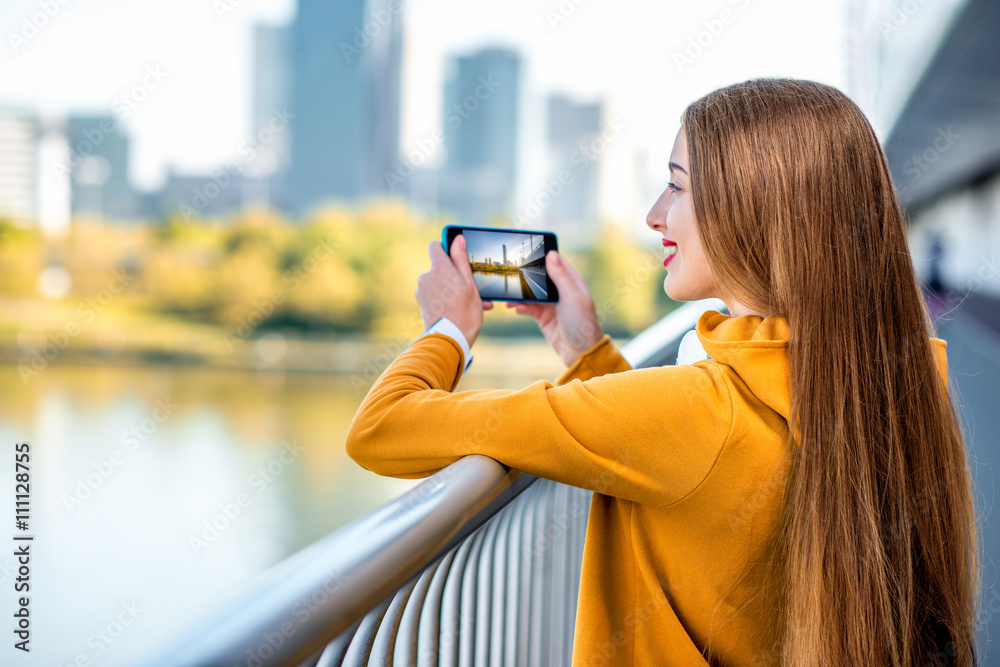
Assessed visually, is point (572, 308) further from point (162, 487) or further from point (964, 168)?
point (162, 487)

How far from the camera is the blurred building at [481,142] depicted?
31.6m

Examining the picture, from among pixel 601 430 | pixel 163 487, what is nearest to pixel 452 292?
pixel 601 430

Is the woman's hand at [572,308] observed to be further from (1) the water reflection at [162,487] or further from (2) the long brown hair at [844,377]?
(1) the water reflection at [162,487]

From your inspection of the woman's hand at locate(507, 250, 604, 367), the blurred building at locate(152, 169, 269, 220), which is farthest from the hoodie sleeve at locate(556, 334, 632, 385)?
the blurred building at locate(152, 169, 269, 220)

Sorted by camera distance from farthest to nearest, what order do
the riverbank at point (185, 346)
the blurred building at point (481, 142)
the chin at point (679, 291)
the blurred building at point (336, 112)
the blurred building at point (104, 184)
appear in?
the blurred building at point (336, 112), the blurred building at point (104, 184), the blurred building at point (481, 142), the riverbank at point (185, 346), the chin at point (679, 291)

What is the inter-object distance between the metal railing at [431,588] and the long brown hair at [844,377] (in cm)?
29

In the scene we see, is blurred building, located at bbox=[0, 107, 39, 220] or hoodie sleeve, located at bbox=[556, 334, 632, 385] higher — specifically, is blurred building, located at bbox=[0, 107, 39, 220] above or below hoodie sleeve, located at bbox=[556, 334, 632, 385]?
above

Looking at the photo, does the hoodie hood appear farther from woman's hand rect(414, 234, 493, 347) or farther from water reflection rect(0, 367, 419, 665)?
water reflection rect(0, 367, 419, 665)

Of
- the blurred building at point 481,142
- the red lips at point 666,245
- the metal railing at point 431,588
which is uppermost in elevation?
the blurred building at point 481,142

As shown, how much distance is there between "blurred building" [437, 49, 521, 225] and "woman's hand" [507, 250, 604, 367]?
30.3 metres

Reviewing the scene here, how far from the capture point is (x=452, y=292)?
968 mm

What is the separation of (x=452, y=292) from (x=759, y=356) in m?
0.39

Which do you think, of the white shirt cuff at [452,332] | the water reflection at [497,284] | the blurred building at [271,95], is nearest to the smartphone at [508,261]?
the water reflection at [497,284]

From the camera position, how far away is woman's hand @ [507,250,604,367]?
1.08 m
